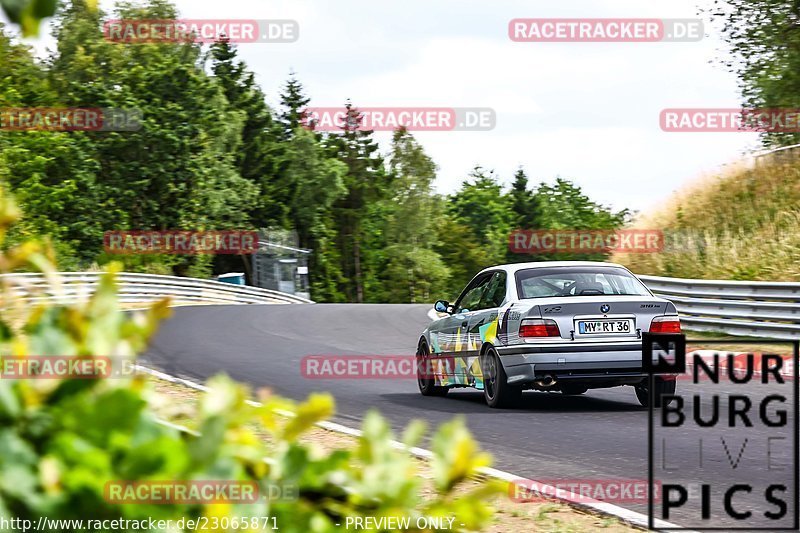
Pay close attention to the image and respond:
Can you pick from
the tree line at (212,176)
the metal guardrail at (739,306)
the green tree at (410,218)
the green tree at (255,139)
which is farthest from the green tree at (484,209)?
the metal guardrail at (739,306)

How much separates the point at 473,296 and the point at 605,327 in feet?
7.29

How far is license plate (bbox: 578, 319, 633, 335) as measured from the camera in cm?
1059

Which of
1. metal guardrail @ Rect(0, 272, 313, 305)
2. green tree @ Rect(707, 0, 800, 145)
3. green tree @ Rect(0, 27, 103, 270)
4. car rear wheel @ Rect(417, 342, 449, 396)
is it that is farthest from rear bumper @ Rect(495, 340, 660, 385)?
green tree @ Rect(0, 27, 103, 270)

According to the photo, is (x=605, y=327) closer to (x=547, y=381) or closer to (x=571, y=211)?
(x=547, y=381)

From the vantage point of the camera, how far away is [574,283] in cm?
1134

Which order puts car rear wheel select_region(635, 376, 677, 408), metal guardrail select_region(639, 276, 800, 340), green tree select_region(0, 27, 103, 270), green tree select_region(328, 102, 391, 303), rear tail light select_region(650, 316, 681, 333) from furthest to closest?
green tree select_region(328, 102, 391, 303) → green tree select_region(0, 27, 103, 270) → metal guardrail select_region(639, 276, 800, 340) → car rear wheel select_region(635, 376, 677, 408) → rear tail light select_region(650, 316, 681, 333)

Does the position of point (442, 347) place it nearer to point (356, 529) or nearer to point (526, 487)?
point (526, 487)

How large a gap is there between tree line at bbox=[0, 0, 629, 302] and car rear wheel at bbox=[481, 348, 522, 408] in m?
23.9

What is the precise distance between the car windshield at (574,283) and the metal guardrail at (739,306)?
22.1ft

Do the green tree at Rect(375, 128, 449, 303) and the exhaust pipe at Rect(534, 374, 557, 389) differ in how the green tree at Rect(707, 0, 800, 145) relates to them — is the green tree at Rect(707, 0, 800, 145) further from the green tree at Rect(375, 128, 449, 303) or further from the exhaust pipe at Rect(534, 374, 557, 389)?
the green tree at Rect(375, 128, 449, 303)

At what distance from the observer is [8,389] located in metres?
1.51

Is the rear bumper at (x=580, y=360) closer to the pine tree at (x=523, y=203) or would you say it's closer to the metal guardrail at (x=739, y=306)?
the metal guardrail at (x=739, y=306)

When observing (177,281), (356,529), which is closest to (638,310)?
(356,529)

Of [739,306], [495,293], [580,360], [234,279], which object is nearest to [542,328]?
[580,360]
